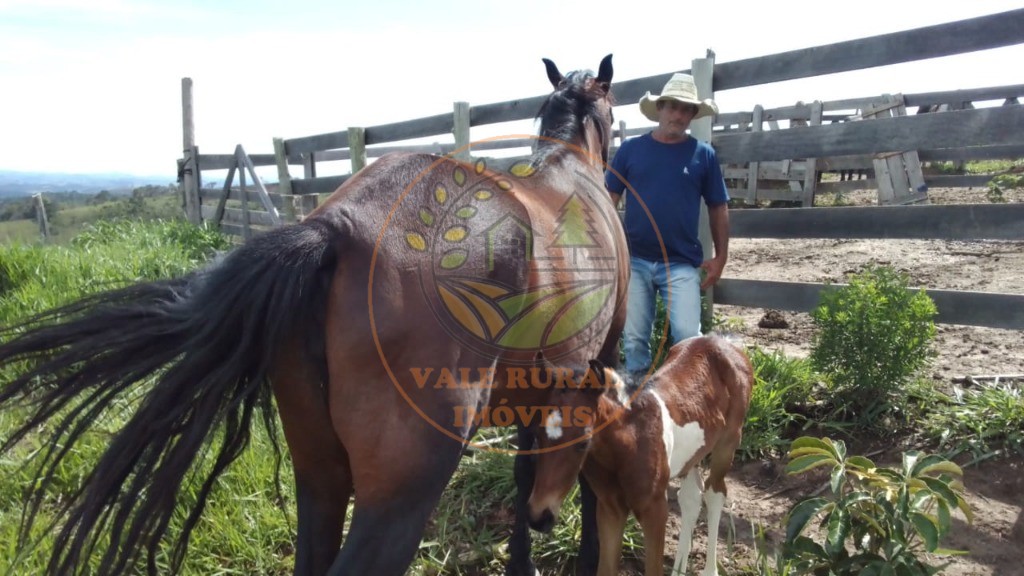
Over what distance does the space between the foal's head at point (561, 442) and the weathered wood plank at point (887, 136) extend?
2.46 m

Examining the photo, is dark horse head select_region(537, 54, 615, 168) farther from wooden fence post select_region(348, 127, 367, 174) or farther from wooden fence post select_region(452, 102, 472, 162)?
wooden fence post select_region(348, 127, 367, 174)

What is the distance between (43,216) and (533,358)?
46.3 feet

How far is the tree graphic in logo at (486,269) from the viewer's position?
1815 mm

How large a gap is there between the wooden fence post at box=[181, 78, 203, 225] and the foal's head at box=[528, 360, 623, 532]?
402 inches

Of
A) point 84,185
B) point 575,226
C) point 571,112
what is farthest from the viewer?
point 84,185

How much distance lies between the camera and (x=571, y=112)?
3410mm

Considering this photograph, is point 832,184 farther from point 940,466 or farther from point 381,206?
point 381,206

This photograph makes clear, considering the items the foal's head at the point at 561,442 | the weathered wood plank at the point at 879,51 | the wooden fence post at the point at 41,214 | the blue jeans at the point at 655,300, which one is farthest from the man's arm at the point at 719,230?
the wooden fence post at the point at 41,214

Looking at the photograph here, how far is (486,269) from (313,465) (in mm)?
785

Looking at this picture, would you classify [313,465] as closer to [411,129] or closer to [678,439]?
[678,439]

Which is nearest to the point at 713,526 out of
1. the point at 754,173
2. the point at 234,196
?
the point at 234,196

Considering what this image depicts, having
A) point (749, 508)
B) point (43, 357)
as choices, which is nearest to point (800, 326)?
point (749, 508)

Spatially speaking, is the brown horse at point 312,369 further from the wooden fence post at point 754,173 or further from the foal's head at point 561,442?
the wooden fence post at point 754,173

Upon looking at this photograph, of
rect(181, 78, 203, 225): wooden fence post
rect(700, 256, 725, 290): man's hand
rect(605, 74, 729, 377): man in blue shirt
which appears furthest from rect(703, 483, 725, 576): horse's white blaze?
rect(181, 78, 203, 225): wooden fence post
